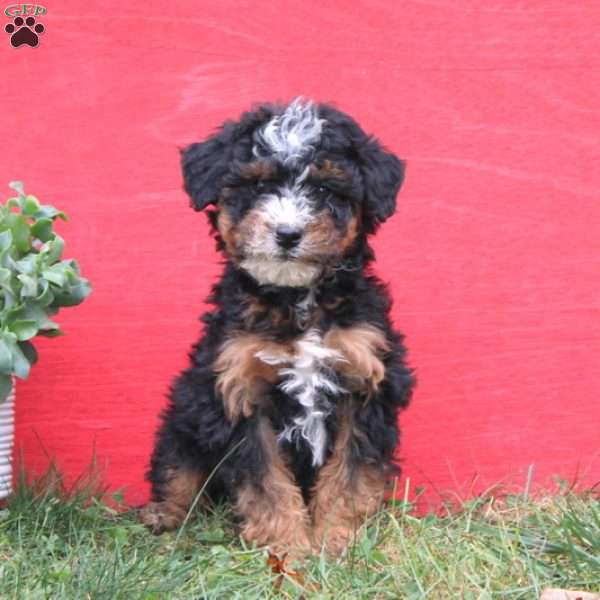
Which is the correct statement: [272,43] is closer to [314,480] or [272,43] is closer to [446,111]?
[446,111]

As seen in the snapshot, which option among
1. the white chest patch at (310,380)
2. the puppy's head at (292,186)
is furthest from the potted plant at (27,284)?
the white chest patch at (310,380)

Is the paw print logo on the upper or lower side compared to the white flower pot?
upper

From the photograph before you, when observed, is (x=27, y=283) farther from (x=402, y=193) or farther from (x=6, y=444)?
(x=402, y=193)

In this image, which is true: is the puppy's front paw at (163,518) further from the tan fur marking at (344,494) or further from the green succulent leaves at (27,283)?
the green succulent leaves at (27,283)

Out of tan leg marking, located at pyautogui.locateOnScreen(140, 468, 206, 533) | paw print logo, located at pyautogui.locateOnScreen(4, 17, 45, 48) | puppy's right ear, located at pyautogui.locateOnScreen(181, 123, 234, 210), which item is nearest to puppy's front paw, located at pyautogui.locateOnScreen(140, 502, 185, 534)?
tan leg marking, located at pyautogui.locateOnScreen(140, 468, 206, 533)

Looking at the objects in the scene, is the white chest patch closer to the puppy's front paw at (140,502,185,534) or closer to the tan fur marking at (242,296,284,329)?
the tan fur marking at (242,296,284,329)

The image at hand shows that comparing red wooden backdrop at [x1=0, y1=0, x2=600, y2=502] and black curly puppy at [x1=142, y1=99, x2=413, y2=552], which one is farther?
red wooden backdrop at [x1=0, y1=0, x2=600, y2=502]

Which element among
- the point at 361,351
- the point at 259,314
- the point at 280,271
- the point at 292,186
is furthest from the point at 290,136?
the point at 361,351
